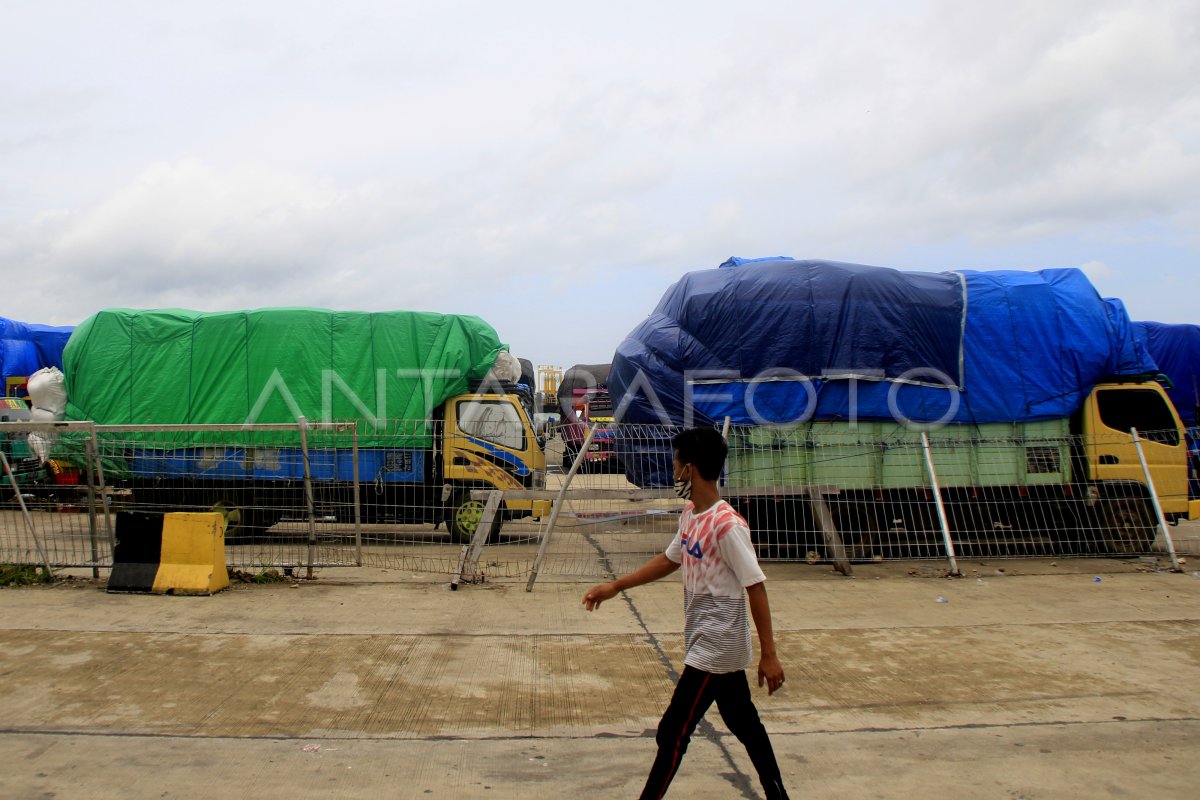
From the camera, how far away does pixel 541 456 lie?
500 inches

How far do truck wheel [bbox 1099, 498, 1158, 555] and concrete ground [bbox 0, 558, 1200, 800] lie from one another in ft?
7.70

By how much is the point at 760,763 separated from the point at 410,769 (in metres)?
1.98

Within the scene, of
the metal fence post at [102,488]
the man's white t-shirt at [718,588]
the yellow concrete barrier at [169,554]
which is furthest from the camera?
the metal fence post at [102,488]

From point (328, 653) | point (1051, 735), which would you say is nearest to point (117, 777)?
point (328, 653)

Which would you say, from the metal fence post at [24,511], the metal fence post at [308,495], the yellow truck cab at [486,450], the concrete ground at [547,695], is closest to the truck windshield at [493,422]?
the yellow truck cab at [486,450]

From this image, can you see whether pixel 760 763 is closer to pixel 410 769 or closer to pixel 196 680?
pixel 410 769

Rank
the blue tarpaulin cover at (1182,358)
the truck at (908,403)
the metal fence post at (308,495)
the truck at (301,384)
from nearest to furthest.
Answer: the metal fence post at (308,495), the truck at (908,403), the truck at (301,384), the blue tarpaulin cover at (1182,358)

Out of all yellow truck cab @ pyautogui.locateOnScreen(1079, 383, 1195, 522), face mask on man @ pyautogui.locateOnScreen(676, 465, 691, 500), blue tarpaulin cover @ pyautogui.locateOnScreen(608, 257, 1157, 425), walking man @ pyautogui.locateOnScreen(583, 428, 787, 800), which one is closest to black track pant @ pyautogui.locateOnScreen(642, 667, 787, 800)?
walking man @ pyautogui.locateOnScreen(583, 428, 787, 800)

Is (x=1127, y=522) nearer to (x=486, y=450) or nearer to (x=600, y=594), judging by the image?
(x=486, y=450)

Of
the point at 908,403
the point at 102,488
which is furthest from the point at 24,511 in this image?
the point at 908,403

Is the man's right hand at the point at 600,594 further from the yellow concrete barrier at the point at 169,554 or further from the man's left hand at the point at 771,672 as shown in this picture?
the yellow concrete barrier at the point at 169,554

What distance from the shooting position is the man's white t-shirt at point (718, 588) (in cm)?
357

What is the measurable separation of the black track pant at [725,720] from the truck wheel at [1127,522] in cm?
972

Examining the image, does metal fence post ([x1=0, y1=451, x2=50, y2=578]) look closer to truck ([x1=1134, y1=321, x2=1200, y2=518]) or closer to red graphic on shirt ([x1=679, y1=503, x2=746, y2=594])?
red graphic on shirt ([x1=679, y1=503, x2=746, y2=594])
